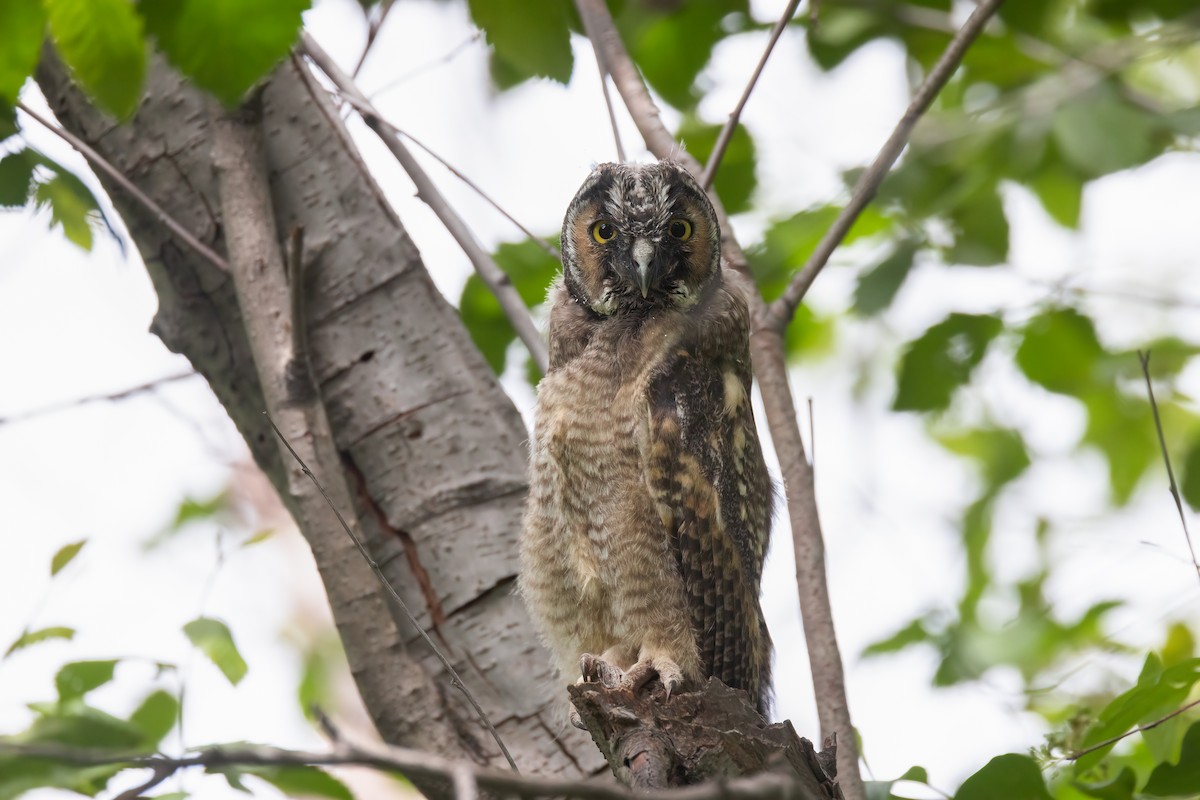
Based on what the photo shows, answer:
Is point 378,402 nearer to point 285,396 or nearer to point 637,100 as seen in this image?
point 285,396

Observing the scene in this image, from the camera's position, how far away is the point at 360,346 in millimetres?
2844

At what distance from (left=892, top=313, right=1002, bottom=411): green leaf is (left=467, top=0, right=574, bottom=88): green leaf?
5.81ft

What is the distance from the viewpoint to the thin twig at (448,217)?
2.86 m

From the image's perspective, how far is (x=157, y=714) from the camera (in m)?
2.86

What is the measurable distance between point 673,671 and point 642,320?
874 millimetres

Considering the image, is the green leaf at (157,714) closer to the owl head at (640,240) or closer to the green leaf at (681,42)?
the owl head at (640,240)

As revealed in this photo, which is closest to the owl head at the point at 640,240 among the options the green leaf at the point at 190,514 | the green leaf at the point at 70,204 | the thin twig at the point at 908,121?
the thin twig at the point at 908,121

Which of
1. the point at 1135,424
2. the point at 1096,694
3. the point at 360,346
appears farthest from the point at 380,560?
the point at 1135,424

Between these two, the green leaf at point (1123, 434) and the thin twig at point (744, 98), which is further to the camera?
the green leaf at point (1123, 434)

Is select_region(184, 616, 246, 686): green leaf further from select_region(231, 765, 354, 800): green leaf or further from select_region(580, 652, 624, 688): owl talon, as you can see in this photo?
select_region(580, 652, 624, 688): owl talon

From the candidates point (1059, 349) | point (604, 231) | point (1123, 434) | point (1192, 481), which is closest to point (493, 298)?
point (604, 231)

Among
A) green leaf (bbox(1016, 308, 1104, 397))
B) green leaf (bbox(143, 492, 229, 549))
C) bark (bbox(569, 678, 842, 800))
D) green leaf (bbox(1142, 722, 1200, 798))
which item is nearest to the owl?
bark (bbox(569, 678, 842, 800))

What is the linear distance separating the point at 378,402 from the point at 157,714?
1.00 meters

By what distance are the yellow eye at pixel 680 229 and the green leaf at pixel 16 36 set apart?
1800mm
